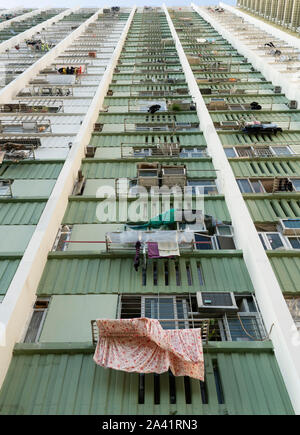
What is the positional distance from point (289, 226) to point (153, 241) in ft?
21.8

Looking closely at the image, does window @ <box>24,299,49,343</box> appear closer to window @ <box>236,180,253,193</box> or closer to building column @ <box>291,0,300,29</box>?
window @ <box>236,180,253,193</box>

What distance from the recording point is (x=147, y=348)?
428 inches

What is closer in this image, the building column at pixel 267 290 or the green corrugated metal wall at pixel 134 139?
the building column at pixel 267 290

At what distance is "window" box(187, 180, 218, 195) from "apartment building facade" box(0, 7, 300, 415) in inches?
3.8

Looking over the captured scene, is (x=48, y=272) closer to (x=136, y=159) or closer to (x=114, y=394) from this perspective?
(x=114, y=394)

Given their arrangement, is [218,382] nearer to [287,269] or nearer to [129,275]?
[129,275]

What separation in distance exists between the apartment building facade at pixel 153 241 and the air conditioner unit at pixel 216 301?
0.05 m

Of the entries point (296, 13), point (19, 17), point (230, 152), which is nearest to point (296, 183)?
point (230, 152)

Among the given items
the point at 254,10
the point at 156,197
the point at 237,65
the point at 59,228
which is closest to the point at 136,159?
the point at 156,197

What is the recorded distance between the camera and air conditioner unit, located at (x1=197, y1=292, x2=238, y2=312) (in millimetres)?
12906

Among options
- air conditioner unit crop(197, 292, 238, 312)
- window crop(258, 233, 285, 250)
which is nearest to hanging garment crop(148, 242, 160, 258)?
air conditioner unit crop(197, 292, 238, 312)

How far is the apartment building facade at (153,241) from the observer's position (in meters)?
10.5

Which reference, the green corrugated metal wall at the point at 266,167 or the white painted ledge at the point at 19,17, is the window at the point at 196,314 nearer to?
the green corrugated metal wall at the point at 266,167

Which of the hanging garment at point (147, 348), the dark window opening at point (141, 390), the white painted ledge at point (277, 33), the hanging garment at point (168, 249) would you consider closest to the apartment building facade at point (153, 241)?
the dark window opening at point (141, 390)
